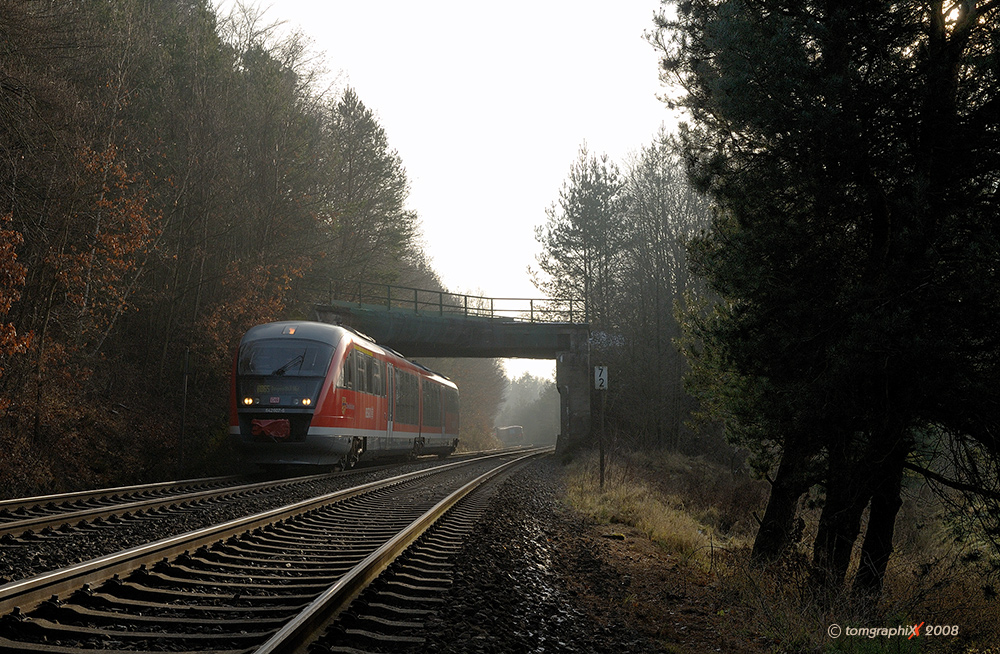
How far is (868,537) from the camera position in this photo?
27.4 feet

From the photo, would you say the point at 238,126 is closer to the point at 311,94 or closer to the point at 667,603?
the point at 311,94

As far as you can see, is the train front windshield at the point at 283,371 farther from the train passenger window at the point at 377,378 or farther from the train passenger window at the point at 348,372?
the train passenger window at the point at 377,378

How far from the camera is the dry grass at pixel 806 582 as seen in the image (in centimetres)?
577

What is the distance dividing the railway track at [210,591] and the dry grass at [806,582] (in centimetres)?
297

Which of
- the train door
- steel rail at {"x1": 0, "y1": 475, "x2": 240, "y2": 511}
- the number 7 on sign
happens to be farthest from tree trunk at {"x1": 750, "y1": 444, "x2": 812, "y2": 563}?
the train door

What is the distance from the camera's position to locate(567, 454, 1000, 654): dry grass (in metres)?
5.77

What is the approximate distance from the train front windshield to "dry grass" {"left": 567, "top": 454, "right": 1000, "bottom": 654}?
5.97 meters

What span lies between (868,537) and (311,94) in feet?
86.2

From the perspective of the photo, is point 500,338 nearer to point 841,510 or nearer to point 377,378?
point 377,378

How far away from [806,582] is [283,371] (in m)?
11.4

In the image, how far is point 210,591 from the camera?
5.56m

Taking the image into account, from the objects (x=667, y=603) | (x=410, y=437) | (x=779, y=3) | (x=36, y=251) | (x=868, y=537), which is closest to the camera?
(x=667, y=603)

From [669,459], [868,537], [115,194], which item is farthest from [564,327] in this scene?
[868,537]

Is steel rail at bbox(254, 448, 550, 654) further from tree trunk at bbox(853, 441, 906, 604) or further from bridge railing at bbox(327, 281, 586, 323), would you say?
bridge railing at bbox(327, 281, 586, 323)
